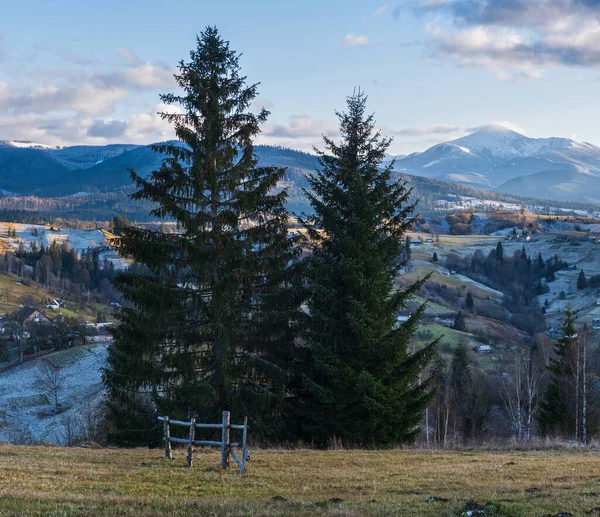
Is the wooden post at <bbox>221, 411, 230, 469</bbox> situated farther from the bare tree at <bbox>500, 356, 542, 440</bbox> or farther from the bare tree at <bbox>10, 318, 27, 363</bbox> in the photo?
the bare tree at <bbox>10, 318, 27, 363</bbox>

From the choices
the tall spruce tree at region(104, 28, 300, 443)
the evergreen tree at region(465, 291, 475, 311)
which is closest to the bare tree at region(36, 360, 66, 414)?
the tall spruce tree at region(104, 28, 300, 443)

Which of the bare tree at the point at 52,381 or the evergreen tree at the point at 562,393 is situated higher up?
the evergreen tree at the point at 562,393

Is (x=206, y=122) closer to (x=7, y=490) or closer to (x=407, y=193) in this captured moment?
(x=407, y=193)

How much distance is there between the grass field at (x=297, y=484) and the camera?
37.2 feet

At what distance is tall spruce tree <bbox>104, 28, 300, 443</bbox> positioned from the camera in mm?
22938

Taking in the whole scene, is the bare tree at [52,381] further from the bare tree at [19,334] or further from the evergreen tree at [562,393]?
the evergreen tree at [562,393]

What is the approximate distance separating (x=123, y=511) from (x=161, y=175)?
15123 millimetres

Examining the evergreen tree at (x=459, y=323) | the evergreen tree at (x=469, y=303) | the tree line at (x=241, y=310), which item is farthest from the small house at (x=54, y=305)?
the tree line at (x=241, y=310)

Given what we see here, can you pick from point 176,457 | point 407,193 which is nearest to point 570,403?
point 407,193

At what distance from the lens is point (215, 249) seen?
23.5m

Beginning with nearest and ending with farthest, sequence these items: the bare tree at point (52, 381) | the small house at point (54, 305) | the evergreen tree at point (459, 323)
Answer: the bare tree at point (52, 381) → the small house at point (54, 305) → the evergreen tree at point (459, 323)

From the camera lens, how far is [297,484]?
570 inches

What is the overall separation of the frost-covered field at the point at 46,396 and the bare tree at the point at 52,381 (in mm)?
452

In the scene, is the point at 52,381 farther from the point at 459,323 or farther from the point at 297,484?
the point at 459,323
